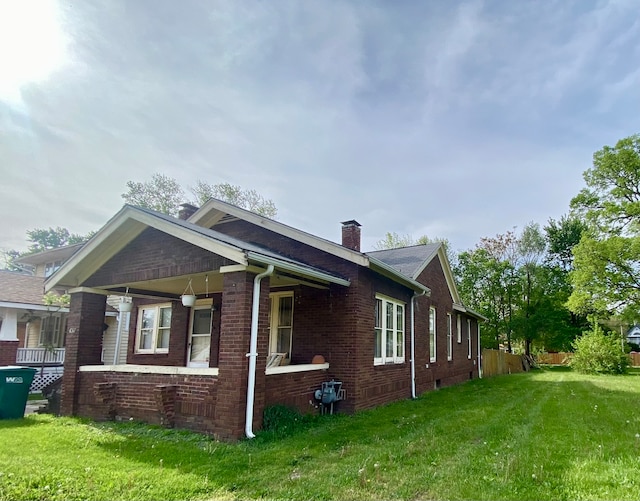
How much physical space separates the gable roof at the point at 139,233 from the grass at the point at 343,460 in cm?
275

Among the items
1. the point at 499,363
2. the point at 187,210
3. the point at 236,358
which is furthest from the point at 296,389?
the point at 499,363

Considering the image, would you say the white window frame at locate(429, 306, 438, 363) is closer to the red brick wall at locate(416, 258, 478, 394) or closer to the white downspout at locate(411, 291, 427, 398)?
the red brick wall at locate(416, 258, 478, 394)

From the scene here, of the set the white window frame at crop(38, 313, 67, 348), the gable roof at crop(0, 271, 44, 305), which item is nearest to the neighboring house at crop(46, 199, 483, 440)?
the gable roof at crop(0, 271, 44, 305)

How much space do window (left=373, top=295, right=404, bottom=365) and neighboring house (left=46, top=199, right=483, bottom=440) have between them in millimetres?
42

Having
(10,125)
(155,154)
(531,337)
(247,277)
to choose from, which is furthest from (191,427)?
(531,337)

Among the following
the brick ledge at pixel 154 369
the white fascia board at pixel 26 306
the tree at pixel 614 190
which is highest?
the tree at pixel 614 190

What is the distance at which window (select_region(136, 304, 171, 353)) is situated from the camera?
12750mm

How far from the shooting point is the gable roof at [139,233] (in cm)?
688

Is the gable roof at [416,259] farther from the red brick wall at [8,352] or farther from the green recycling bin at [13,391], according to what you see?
the red brick wall at [8,352]

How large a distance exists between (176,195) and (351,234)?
25.0 m

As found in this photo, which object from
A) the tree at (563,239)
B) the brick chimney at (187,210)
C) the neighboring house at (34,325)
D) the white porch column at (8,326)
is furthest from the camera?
the tree at (563,239)

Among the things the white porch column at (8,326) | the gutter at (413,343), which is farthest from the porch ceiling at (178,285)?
the white porch column at (8,326)

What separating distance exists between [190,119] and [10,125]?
3883 millimetres

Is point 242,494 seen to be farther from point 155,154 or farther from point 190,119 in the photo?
point 155,154
